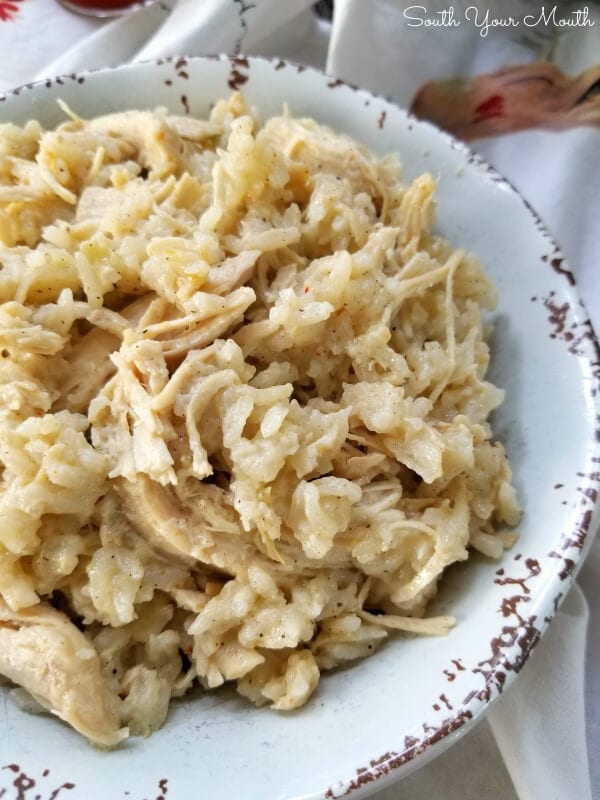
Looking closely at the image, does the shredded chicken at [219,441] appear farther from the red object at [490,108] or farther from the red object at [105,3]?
the red object at [105,3]

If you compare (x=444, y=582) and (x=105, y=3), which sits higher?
(x=105, y=3)

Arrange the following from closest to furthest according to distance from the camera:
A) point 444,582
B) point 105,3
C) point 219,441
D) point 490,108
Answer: point 219,441 → point 444,582 → point 490,108 → point 105,3

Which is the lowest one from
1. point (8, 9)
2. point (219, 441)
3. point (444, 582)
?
point (444, 582)

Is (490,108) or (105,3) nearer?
(490,108)

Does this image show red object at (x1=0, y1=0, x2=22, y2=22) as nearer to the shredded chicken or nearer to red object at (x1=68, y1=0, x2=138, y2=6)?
red object at (x1=68, y1=0, x2=138, y2=6)

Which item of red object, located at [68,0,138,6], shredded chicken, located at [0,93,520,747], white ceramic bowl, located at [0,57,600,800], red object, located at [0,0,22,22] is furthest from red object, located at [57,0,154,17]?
shredded chicken, located at [0,93,520,747]

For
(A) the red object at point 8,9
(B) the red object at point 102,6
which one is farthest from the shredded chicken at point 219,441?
(A) the red object at point 8,9

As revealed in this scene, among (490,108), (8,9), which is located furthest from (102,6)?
(490,108)

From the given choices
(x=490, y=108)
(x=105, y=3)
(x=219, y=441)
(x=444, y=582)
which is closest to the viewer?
(x=219, y=441)

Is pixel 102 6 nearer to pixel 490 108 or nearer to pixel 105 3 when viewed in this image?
pixel 105 3
